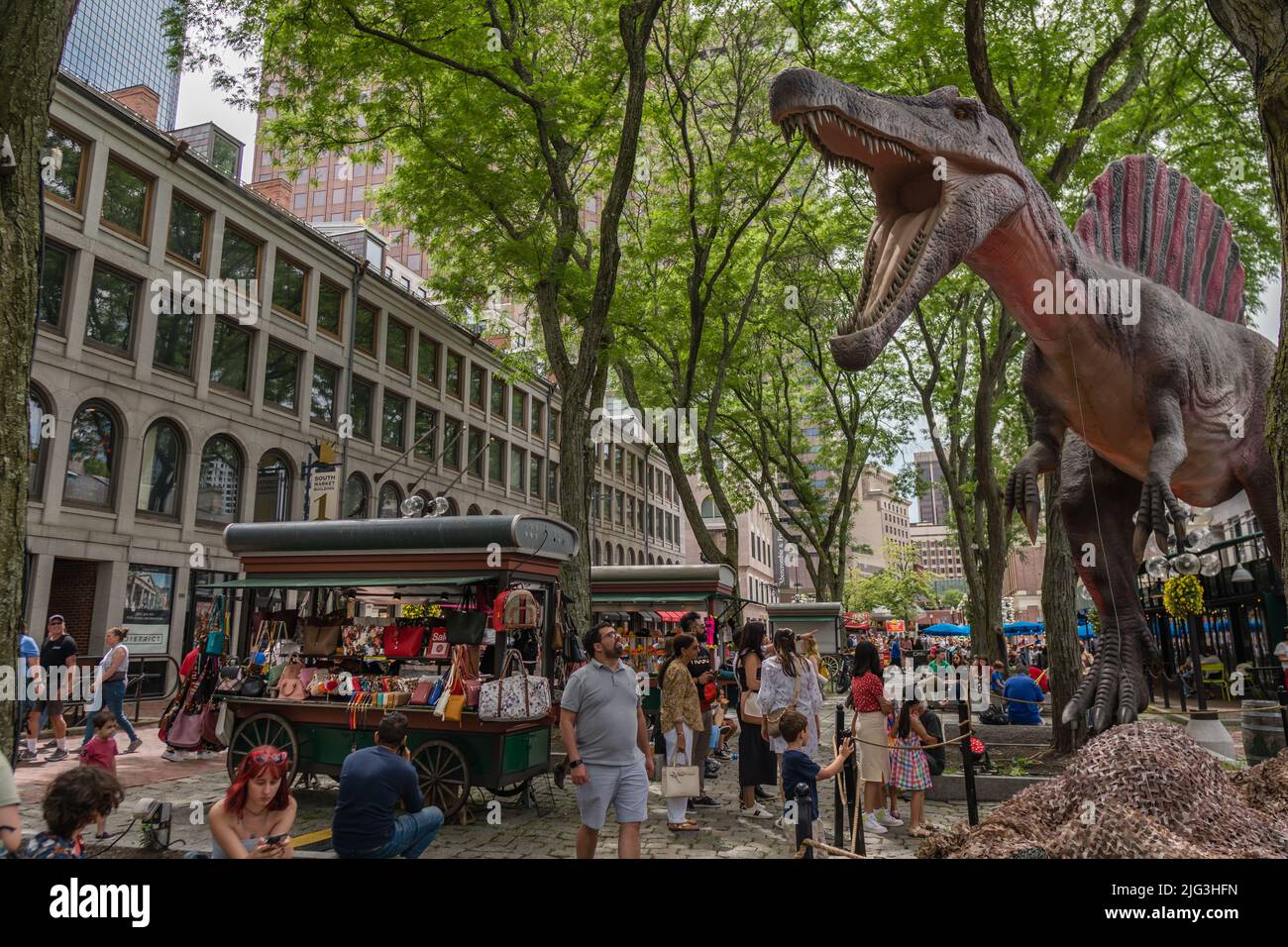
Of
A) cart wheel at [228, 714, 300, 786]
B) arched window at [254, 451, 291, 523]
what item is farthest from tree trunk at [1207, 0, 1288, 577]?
arched window at [254, 451, 291, 523]

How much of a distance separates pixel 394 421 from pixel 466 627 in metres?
24.7

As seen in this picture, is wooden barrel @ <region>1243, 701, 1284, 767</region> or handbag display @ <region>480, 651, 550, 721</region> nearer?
wooden barrel @ <region>1243, 701, 1284, 767</region>

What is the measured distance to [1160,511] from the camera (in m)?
4.47

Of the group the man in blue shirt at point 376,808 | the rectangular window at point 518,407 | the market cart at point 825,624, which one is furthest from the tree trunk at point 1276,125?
the rectangular window at point 518,407

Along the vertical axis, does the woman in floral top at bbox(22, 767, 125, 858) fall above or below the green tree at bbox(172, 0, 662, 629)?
below

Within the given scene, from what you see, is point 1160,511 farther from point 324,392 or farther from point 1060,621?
point 324,392

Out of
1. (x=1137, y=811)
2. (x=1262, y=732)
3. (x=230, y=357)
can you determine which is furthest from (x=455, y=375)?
(x=1137, y=811)

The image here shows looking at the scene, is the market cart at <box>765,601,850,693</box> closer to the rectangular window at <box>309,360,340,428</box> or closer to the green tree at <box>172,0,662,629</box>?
the green tree at <box>172,0,662,629</box>

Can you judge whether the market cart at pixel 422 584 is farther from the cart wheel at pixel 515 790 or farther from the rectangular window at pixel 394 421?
the rectangular window at pixel 394 421

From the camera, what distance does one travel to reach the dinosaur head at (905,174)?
3912mm

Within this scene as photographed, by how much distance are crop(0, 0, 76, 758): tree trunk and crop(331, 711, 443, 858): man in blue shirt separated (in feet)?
5.86

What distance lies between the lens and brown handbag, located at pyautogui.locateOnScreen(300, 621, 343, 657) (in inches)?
434
